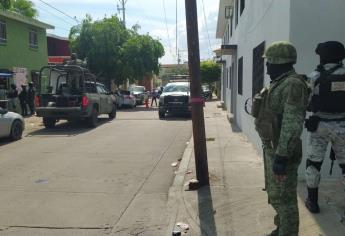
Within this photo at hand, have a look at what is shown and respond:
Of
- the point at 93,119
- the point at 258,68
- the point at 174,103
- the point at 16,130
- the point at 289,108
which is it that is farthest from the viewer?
the point at 174,103

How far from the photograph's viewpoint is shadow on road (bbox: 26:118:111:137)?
15.1 m

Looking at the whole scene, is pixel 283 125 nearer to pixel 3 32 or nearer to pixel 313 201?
pixel 313 201

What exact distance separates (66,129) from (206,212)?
11256 millimetres

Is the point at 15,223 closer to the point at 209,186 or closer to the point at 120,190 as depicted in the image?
the point at 120,190

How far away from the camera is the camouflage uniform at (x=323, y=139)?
5121 millimetres

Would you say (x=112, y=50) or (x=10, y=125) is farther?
(x=112, y=50)

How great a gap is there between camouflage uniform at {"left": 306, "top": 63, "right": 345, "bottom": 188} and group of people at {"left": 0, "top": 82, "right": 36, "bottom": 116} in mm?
17855

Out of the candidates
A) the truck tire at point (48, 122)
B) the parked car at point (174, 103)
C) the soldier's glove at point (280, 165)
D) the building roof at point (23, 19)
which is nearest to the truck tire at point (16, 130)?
the truck tire at point (48, 122)

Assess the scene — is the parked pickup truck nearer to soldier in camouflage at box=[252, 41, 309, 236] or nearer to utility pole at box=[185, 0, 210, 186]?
utility pole at box=[185, 0, 210, 186]

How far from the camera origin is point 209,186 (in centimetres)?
706

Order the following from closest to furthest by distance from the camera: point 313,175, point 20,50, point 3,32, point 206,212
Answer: point 313,175
point 206,212
point 3,32
point 20,50

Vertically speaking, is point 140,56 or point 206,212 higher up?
point 140,56

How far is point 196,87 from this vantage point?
6961 millimetres

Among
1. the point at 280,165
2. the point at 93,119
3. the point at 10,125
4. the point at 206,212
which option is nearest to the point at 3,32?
the point at 93,119
